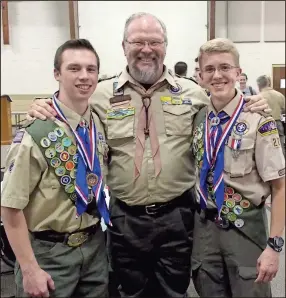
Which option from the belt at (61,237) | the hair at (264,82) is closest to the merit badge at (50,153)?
the belt at (61,237)

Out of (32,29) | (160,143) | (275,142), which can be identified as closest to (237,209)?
(275,142)

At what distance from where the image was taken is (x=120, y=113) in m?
1.80

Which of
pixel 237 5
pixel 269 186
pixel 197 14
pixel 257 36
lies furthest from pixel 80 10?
pixel 269 186

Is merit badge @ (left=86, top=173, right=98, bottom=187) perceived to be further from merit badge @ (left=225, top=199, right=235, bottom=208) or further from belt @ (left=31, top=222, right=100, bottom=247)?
merit badge @ (left=225, top=199, right=235, bottom=208)

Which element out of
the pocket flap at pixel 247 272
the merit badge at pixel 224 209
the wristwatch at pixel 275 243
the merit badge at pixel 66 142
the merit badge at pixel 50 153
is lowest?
the pocket flap at pixel 247 272

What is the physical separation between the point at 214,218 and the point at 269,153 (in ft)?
1.10

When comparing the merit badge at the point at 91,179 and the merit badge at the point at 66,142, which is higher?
→ the merit badge at the point at 66,142

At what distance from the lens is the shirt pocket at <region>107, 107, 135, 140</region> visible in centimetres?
178

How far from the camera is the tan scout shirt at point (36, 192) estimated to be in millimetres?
1391

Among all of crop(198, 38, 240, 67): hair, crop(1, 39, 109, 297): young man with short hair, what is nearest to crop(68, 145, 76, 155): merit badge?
crop(1, 39, 109, 297): young man with short hair

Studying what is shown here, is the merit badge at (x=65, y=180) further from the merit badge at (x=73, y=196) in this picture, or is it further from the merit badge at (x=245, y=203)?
the merit badge at (x=245, y=203)

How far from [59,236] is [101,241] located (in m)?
0.19

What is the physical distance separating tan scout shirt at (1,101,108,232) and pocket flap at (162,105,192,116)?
0.49 metres

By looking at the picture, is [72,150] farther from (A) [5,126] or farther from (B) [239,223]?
(B) [239,223]
